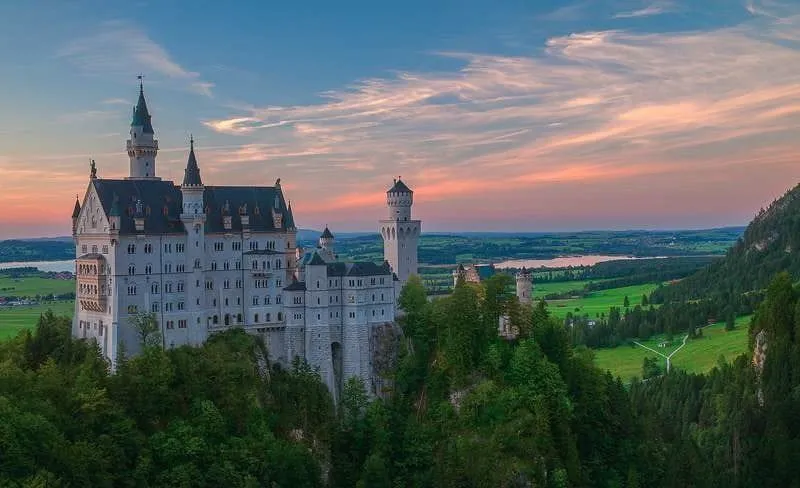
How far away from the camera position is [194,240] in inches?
3826

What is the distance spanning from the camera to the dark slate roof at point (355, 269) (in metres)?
103

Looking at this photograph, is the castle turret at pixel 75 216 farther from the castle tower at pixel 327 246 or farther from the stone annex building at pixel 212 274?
the castle tower at pixel 327 246

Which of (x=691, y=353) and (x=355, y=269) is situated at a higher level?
(x=355, y=269)

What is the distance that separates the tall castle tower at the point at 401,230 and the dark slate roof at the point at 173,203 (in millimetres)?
14160

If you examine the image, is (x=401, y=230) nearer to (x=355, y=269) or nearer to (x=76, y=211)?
(x=355, y=269)

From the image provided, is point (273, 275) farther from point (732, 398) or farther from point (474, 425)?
point (732, 398)

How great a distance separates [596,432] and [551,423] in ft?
31.8

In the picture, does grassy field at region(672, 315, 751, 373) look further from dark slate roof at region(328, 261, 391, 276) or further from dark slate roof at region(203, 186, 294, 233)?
dark slate roof at region(203, 186, 294, 233)

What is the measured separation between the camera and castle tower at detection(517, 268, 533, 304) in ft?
359

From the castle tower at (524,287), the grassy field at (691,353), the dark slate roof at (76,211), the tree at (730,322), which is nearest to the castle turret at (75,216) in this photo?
the dark slate roof at (76,211)

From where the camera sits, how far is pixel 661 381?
154500mm

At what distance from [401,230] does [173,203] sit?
2887 cm

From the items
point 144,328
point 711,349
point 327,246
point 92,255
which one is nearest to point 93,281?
point 92,255

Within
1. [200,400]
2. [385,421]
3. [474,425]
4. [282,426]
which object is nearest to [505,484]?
[474,425]
